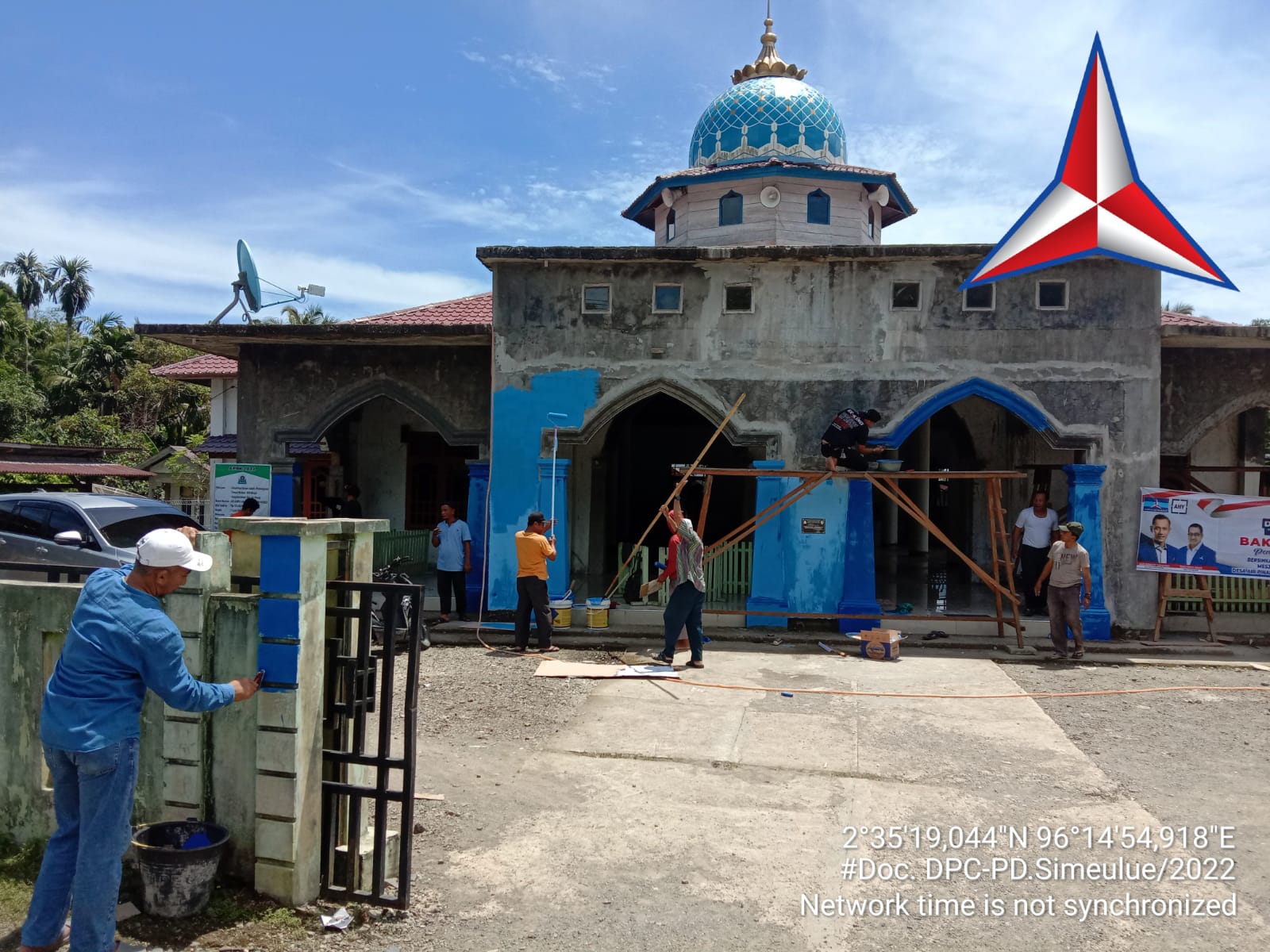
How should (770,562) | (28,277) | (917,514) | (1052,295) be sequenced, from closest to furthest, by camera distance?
(917,514), (1052,295), (770,562), (28,277)

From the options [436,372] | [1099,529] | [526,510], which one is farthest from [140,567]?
[1099,529]

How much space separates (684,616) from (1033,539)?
5369 millimetres

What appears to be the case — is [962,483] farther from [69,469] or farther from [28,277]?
[28,277]

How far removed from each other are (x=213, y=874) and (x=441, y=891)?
1042 millimetres

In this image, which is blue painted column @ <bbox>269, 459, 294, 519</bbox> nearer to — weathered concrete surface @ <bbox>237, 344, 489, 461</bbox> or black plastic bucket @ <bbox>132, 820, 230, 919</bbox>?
weathered concrete surface @ <bbox>237, 344, 489, 461</bbox>

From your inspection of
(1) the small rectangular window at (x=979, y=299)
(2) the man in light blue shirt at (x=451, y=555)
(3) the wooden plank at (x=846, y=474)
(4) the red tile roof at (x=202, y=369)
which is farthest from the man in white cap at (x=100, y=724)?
(4) the red tile roof at (x=202, y=369)

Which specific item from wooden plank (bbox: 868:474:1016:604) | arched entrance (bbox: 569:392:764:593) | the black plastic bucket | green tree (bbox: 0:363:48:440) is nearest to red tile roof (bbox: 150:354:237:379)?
green tree (bbox: 0:363:48:440)

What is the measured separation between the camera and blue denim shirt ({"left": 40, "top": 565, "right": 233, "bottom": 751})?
11.6ft

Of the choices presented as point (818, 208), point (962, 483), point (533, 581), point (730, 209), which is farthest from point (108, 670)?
point (818, 208)

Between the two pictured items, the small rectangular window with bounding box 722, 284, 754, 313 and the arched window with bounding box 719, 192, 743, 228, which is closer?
the small rectangular window with bounding box 722, 284, 754, 313

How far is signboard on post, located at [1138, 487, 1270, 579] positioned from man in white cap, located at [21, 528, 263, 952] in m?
11.5

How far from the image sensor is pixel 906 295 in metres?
12.1

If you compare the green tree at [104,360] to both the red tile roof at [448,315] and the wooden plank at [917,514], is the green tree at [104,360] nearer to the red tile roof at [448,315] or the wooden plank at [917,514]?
the red tile roof at [448,315]

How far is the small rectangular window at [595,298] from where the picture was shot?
→ 1230 cm
